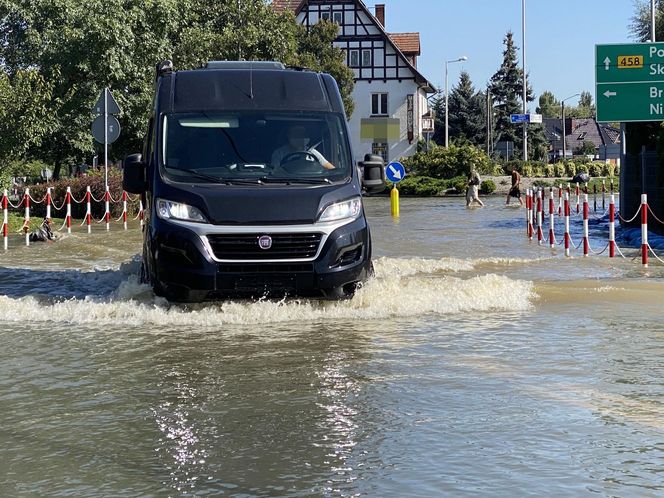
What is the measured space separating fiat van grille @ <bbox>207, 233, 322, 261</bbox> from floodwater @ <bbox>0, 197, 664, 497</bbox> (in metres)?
0.66

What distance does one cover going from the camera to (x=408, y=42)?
300ft

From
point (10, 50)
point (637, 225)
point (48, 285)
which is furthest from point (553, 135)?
point (48, 285)

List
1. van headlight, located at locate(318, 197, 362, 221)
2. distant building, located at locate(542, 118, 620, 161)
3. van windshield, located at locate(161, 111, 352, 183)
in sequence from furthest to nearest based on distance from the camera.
Answer: 1. distant building, located at locate(542, 118, 620, 161)
2. van windshield, located at locate(161, 111, 352, 183)
3. van headlight, located at locate(318, 197, 362, 221)

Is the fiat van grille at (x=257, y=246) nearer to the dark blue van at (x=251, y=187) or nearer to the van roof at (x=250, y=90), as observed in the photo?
the dark blue van at (x=251, y=187)

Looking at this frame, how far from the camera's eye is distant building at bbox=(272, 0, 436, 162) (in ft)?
273

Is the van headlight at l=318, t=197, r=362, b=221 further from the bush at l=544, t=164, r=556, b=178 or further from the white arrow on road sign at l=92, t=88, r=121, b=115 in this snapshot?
the bush at l=544, t=164, r=556, b=178

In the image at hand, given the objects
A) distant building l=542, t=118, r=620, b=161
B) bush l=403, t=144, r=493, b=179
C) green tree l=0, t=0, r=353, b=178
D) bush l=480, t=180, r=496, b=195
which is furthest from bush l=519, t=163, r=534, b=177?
distant building l=542, t=118, r=620, b=161

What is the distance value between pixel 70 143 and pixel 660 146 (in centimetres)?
2316

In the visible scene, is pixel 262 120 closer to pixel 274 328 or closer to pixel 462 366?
pixel 274 328

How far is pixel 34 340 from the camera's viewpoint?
32.0 feet

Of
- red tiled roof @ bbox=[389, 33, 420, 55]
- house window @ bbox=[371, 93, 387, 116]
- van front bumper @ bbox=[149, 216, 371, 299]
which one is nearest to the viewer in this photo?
van front bumper @ bbox=[149, 216, 371, 299]

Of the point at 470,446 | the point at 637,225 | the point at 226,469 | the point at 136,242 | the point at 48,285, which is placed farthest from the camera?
the point at 637,225

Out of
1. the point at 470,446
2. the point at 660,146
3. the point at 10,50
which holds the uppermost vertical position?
the point at 10,50

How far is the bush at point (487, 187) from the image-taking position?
56938 millimetres
